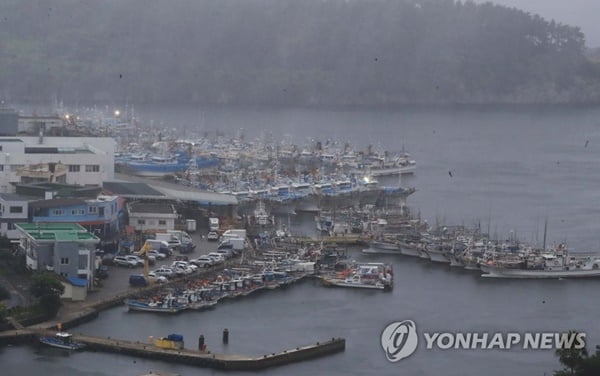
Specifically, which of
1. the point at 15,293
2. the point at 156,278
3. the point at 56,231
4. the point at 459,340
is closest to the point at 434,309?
the point at 459,340

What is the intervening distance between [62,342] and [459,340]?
1794 mm

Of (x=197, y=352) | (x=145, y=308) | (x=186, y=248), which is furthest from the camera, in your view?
(x=186, y=248)

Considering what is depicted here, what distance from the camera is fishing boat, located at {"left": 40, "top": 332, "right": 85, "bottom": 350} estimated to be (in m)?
6.74

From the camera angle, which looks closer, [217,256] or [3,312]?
[3,312]

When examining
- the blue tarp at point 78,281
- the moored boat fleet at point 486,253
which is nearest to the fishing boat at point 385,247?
the moored boat fleet at point 486,253

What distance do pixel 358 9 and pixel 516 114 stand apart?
270 inches

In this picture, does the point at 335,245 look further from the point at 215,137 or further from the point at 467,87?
the point at 467,87

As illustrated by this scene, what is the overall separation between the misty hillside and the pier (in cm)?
1926

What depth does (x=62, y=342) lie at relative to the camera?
22.2 feet

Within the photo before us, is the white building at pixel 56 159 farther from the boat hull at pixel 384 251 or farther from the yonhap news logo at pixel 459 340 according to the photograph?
the yonhap news logo at pixel 459 340

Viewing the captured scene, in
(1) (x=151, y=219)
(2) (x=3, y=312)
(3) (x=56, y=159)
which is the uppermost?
(3) (x=56, y=159)

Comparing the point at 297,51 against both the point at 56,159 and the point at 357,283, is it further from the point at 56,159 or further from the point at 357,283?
the point at 357,283

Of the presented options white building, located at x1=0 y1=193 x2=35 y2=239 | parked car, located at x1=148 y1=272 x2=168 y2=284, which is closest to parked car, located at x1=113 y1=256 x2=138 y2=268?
parked car, located at x1=148 y1=272 x2=168 y2=284

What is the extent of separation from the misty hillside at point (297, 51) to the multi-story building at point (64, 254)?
1816cm
